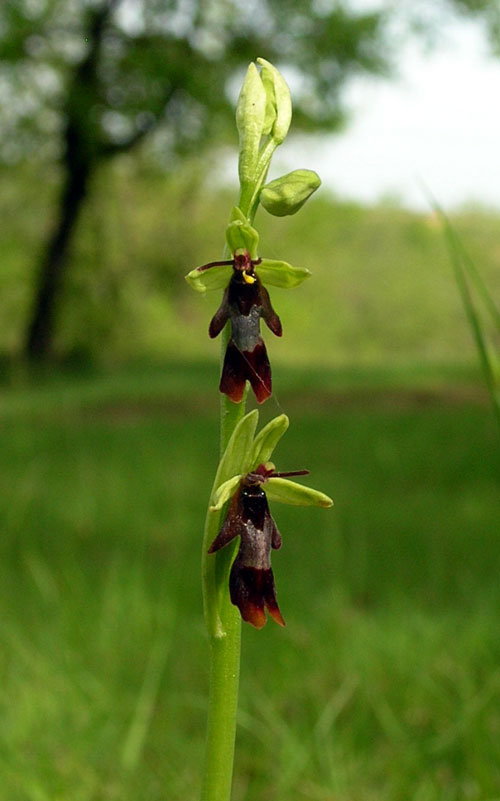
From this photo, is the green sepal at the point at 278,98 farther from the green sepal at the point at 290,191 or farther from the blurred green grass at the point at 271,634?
the blurred green grass at the point at 271,634

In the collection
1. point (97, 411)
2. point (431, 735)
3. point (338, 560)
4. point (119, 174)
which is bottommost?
point (431, 735)

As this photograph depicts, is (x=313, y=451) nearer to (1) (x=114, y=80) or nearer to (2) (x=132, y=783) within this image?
(2) (x=132, y=783)

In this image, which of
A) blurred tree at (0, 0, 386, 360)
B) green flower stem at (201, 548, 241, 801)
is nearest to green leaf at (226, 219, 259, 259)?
green flower stem at (201, 548, 241, 801)

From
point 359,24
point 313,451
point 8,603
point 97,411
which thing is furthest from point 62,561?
point 359,24

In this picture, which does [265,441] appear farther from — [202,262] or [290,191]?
[202,262]

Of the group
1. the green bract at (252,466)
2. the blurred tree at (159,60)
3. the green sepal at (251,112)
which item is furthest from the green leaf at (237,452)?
the blurred tree at (159,60)

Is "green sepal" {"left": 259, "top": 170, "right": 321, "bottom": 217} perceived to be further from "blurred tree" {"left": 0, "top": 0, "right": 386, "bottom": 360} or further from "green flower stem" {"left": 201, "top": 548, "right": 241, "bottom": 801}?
"blurred tree" {"left": 0, "top": 0, "right": 386, "bottom": 360}
